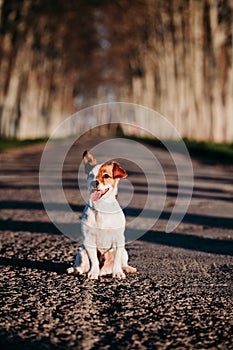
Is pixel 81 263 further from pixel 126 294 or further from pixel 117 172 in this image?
pixel 117 172

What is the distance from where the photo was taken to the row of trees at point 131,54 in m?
27.9

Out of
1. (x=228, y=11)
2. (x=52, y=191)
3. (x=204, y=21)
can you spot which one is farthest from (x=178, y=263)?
(x=204, y=21)

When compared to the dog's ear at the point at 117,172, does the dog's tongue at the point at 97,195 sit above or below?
below

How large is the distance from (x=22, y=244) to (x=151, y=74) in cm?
4427

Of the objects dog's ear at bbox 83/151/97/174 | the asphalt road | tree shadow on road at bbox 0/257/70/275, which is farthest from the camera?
tree shadow on road at bbox 0/257/70/275

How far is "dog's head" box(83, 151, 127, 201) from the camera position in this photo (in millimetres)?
3945

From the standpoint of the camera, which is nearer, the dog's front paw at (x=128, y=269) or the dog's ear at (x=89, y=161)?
the dog's ear at (x=89, y=161)

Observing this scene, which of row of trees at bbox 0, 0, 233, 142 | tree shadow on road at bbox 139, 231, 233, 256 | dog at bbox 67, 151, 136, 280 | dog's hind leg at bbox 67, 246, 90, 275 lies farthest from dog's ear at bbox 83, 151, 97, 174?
row of trees at bbox 0, 0, 233, 142

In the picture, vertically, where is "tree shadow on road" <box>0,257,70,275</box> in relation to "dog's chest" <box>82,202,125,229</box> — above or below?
below

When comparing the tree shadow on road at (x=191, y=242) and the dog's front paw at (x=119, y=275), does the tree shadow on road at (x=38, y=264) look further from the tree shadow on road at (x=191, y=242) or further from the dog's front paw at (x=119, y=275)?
the tree shadow on road at (x=191, y=242)

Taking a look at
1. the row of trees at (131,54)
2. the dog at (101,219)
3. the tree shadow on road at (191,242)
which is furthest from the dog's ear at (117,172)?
the row of trees at (131,54)

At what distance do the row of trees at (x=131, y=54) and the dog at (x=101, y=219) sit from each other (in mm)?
21165

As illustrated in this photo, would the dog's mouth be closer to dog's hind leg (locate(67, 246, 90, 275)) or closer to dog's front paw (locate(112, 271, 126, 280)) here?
dog's hind leg (locate(67, 246, 90, 275))

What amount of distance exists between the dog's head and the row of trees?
834 inches
